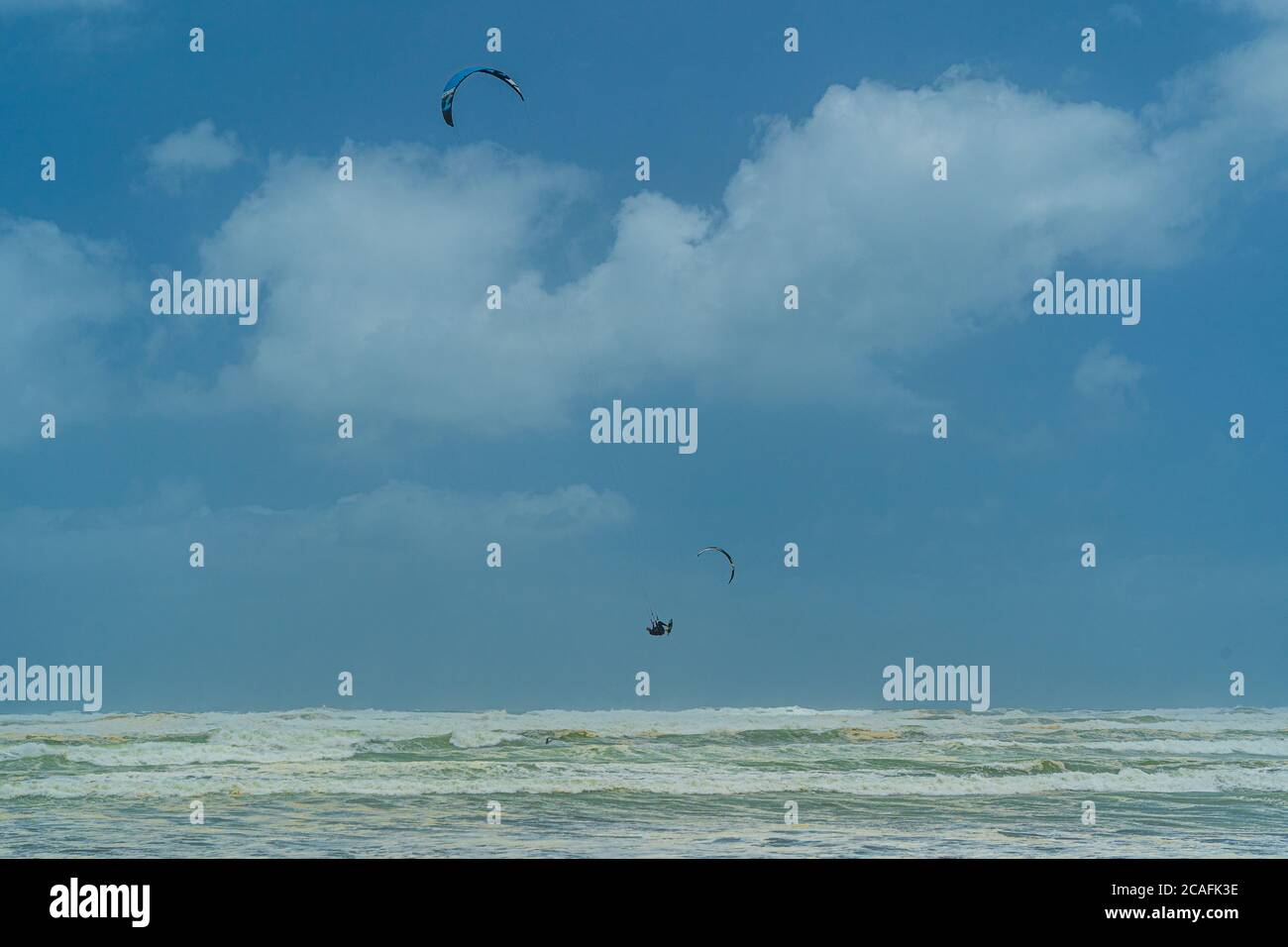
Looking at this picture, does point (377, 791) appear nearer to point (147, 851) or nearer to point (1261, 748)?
point (147, 851)

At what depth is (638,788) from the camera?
21172 mm

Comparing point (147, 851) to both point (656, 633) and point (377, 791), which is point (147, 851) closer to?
point (377, 791)

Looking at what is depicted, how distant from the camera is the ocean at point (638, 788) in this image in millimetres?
15195

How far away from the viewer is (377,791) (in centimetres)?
2045

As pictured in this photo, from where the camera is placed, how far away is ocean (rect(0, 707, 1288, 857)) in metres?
15.2
